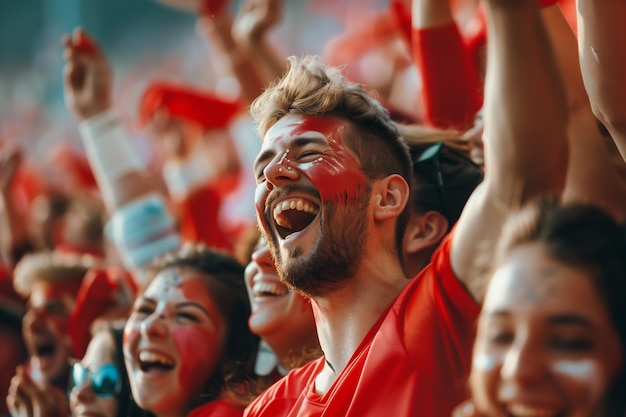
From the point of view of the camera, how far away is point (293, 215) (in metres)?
2.27

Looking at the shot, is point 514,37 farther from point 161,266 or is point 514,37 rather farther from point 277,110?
point 161,266

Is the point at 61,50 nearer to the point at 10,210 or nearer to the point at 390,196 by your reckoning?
the point at 10,210

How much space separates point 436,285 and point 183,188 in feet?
10.7

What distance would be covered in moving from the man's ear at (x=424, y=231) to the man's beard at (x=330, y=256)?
200 mm

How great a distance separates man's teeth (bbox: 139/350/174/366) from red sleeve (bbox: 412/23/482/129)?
107 cm

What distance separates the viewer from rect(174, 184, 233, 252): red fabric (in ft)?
15.3

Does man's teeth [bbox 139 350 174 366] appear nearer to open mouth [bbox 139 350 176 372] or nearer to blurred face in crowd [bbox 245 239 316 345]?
open mouth [bbox 139 350 176 372]

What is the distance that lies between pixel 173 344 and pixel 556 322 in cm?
158

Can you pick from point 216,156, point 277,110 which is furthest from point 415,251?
point 216,156

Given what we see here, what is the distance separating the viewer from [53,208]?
20.3 feet

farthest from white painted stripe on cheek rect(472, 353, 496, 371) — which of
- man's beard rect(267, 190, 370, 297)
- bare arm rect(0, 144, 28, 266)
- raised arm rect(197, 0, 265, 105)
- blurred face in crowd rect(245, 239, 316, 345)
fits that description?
bare arm rect(0, 144, 28, 266)

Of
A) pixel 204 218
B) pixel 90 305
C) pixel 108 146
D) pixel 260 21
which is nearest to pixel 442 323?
pixel 90 305

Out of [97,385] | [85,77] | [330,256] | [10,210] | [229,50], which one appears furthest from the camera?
[10,210]

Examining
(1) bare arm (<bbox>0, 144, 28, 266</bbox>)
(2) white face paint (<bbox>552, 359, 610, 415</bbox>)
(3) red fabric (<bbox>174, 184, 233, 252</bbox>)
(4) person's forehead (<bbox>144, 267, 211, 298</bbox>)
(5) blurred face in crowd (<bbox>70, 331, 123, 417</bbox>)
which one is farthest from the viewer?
(1) bare arm (<bbox>0, 144, 28, 266</bbox>)
